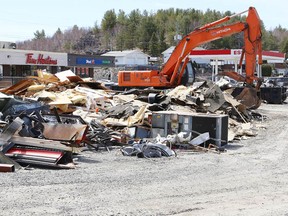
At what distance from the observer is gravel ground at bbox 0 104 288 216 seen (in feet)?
23.7

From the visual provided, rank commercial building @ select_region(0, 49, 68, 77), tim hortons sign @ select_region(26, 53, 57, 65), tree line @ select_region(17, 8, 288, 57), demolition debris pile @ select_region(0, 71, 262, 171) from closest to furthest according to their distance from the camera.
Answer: demolition debris pile @ select_region(0, 71, 262, 171), commercial building @ select_region(0, 49, 68, 77), tim hortons sign @ select_region(26, 53, 57, 65), tree line @ select_region(17, 8, 288, 57)

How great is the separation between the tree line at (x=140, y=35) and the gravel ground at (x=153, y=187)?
115 m

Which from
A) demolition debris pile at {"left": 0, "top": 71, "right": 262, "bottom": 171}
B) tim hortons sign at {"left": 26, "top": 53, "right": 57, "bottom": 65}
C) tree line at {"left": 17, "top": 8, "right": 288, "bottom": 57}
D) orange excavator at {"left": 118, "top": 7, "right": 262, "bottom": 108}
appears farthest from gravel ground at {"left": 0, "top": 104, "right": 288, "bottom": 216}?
tree line at {"left": 17, "top": 8, "right": 288, "bottom": 57}

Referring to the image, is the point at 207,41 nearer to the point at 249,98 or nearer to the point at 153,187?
the point at 249,98

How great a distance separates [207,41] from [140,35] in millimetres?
109773

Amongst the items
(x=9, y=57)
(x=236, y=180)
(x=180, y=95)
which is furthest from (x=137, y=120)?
(x=9, y=57)

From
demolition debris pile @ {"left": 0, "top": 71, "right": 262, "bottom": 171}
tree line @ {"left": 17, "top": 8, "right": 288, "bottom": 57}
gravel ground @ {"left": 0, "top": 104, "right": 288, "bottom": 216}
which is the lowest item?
gravel ground @ {"left": 0, "top": 104, "right": 288, "bottom": 216}

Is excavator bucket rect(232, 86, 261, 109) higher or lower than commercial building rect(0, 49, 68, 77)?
lower

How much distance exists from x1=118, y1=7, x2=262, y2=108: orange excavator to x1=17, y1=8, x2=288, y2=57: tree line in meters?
99.3

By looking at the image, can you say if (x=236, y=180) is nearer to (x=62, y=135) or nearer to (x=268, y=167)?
(x=268, y=167)

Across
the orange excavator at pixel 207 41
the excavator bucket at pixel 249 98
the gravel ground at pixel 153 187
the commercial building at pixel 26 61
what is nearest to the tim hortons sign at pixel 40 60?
the commercial building at pixel 26 61

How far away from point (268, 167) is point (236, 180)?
191 centimetres

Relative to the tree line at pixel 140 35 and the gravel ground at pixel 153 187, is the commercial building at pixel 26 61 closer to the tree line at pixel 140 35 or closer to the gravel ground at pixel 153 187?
the gravel ground at pixel 153 187

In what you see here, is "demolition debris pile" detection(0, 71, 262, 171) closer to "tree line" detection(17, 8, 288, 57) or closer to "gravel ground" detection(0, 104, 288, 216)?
"gravel ground" detection(0, 104, 288, 216)
